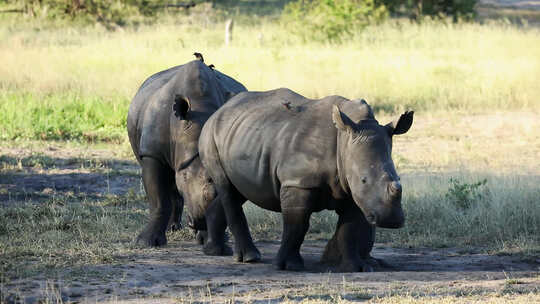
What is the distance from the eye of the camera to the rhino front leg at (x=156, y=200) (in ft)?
29.0

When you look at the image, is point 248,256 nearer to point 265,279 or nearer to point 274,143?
point 265,279

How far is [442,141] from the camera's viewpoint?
1572 centimetres

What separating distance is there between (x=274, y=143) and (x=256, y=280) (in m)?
1.07

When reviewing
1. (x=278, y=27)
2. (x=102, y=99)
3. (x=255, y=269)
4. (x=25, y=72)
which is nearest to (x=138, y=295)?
(x=255, y=269)

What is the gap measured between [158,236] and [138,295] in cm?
233

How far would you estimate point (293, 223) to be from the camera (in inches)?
292

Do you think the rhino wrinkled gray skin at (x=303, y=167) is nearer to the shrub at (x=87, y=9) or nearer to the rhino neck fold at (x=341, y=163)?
the rhino neck fold at (x=341, y=163)

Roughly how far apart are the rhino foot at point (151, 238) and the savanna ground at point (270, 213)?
0.62ft

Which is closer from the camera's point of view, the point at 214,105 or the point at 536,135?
the point at 214,105

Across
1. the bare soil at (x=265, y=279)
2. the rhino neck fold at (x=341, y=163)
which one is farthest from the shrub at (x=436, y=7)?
the rhino neck fold at (x=341, y=163)

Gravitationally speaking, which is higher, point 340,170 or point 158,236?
point 340,170

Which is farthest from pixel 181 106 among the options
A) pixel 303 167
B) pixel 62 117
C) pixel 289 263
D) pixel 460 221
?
pixel 62 117

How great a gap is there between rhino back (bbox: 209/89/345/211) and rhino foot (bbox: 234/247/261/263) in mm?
426

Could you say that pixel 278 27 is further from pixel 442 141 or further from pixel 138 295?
pixel 138 295
